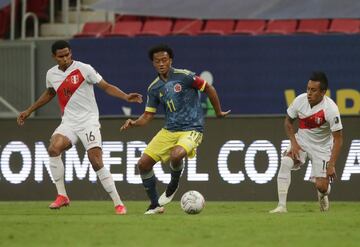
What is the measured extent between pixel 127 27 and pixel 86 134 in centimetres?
876

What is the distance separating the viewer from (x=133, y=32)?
2233 cm

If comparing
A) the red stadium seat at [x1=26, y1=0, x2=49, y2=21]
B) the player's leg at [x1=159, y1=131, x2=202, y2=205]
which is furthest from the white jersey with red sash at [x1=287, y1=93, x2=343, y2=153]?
the red stadium seat at [x1=26, y1=0, x2=49, y2=21]

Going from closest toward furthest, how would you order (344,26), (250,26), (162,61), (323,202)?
1. (162,61)
2. (323,202)
3. (344,26)
4. (250,26)

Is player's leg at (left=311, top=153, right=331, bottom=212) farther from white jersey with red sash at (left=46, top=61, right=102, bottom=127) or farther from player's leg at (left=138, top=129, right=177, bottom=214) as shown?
white jersey with red sash at (left=46, top=61, right=102, bottom=127)

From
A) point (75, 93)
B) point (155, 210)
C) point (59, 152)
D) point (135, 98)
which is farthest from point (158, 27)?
point (135, 98)

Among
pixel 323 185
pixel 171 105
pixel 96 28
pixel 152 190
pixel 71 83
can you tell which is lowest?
pixel 152 190

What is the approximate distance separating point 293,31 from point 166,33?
8.15 feet

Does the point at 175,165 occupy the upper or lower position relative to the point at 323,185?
upper

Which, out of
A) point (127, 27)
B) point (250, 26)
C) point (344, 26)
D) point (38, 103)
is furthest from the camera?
point (127, 27)

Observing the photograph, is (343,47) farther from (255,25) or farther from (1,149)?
(1,149)

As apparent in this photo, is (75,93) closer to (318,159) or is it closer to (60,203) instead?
(60,203)

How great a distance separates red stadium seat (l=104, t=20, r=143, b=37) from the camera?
22328 millimetres

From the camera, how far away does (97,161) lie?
45.6 feet

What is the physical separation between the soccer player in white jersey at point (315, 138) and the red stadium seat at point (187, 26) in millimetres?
7760
